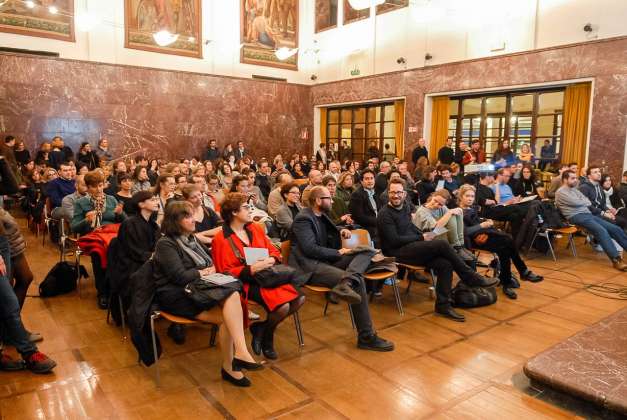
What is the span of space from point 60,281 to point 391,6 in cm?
1227

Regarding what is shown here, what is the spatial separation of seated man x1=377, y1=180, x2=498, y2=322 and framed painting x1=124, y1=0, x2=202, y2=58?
1006 cm

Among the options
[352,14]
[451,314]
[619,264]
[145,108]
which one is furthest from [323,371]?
[352,14]

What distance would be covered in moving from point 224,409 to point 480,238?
11.8ft

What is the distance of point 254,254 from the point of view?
11.5 feet

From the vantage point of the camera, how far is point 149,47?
1356 cm

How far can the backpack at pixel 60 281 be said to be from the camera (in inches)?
193

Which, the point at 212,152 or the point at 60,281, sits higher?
the point at 212,152

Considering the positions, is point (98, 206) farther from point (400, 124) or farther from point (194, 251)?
point (400, 124)

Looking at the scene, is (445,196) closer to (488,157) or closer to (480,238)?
(480,238)

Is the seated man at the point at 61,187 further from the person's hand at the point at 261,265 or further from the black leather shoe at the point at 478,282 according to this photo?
the black leather shoe at the point at 478,282

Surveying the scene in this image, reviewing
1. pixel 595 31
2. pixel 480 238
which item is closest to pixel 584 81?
pixel 595 31

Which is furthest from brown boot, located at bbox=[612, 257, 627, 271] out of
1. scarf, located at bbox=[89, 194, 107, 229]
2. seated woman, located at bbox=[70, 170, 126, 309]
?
scarf, located at bbox=[89, 194, 107, 229]

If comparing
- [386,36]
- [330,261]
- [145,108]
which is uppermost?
[386,36]

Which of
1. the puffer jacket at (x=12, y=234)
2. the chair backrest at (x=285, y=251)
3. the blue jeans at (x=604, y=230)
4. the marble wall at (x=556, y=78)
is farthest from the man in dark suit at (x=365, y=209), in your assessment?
the marble wall at (x=556, y=78)
